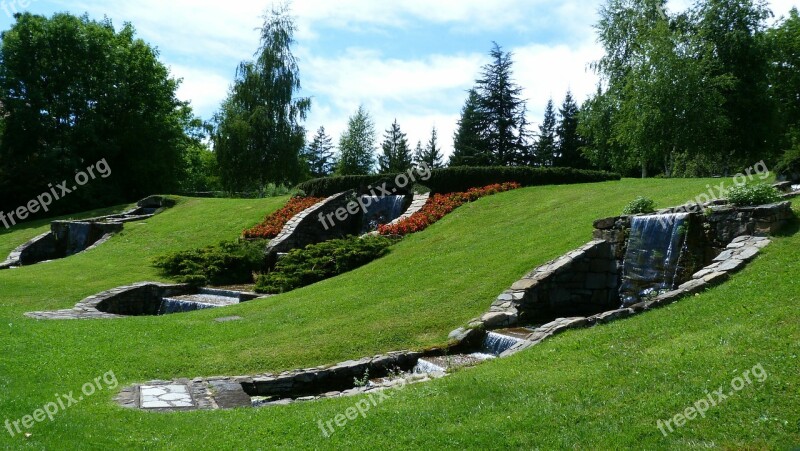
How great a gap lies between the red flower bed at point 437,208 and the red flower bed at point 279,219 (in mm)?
4911

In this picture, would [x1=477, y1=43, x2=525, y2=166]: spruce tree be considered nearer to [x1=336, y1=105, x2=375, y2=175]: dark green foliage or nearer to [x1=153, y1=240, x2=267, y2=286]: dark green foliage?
[x1=336, y1=105, x2=375, y2=175]: dark green foliage

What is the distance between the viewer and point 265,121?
39.2 meters

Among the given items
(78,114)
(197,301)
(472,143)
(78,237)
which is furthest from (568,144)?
(197,301)

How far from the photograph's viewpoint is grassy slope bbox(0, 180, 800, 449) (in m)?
5.39

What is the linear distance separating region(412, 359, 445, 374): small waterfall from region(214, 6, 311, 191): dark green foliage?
31779mm

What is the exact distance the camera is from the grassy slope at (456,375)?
539 centimetres

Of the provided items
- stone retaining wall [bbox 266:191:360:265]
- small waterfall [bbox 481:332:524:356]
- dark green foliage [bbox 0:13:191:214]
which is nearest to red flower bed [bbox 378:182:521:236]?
stone retaining wall [bbox 266:191:360:265]

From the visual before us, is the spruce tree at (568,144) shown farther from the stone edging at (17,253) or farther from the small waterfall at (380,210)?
the stone edging at (17,253)

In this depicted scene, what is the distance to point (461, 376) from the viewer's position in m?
7.60

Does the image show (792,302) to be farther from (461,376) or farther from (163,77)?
(163,77)

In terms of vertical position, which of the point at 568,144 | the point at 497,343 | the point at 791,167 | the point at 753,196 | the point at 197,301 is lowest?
the point at 197,301

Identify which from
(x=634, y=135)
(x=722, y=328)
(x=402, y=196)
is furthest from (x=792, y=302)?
(x=634, y=135)

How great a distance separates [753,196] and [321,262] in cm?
1117

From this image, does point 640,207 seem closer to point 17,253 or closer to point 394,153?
point 17,253
